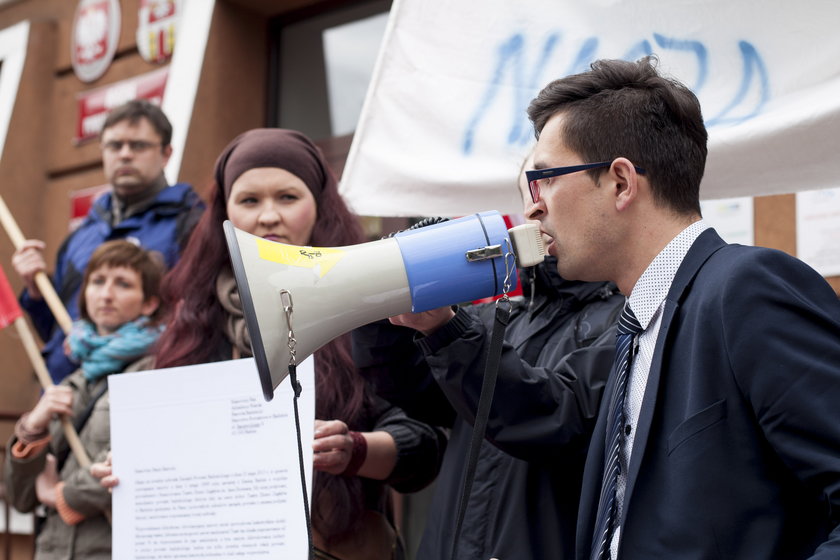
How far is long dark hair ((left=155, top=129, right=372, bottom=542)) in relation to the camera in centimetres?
231

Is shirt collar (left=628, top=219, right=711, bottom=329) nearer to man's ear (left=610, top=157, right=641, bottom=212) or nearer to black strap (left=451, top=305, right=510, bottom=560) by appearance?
man's ear (left=610, top=157, right=641, bottom=212)

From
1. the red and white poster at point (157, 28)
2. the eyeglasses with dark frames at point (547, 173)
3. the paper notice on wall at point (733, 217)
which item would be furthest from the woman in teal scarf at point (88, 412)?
the red and white poster at point (157, 28)

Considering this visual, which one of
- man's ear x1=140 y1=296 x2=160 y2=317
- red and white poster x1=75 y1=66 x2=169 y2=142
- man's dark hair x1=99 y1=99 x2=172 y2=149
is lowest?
man's ear x1=140 y1=296 x2=160 y2=317

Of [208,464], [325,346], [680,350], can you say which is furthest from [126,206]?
→ [680,350]

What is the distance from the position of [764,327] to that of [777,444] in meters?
0.16

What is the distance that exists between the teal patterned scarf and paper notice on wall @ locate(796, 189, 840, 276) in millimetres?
2165

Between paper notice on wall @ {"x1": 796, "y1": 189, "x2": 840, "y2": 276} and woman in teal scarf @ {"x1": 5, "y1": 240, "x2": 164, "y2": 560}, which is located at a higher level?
paper notice on wall @ {"x1": 796, "y1": 189, "x2": 840, "y2": 276}

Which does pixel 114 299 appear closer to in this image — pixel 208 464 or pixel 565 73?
pixel 208 464

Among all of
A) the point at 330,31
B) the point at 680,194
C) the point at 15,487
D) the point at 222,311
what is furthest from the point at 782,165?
the point at 330,31

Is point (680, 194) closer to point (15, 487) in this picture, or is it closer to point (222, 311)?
point (222, 311)

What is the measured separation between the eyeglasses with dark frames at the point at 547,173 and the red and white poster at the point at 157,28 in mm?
4298

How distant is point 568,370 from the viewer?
6.61 feet

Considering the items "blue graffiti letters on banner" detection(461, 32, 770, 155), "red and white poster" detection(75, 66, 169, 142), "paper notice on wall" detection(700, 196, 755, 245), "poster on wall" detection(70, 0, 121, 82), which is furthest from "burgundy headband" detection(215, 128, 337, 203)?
"poster on wall" detection(70, 0, 121, 82)

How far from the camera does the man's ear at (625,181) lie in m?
1.71
